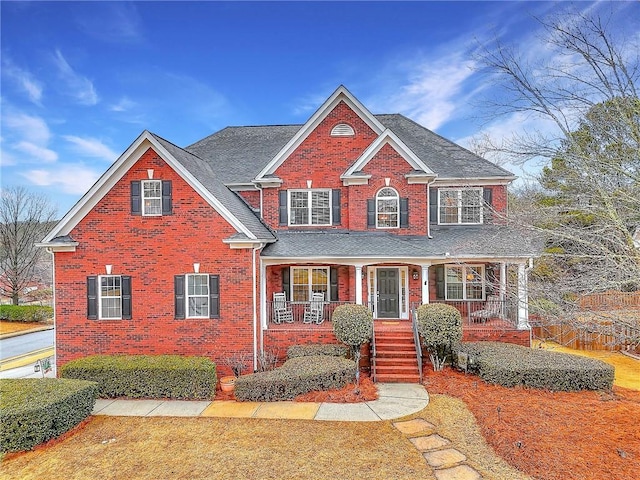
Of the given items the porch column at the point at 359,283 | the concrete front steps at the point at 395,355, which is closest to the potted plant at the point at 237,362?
the concrete front steps at the point at 395,355

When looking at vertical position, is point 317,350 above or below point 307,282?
below

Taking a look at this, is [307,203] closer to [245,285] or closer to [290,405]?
[245,285]

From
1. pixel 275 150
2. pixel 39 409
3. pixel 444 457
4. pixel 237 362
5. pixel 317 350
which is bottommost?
pixel 444 457

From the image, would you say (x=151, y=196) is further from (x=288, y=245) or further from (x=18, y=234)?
(x=18, y=234)

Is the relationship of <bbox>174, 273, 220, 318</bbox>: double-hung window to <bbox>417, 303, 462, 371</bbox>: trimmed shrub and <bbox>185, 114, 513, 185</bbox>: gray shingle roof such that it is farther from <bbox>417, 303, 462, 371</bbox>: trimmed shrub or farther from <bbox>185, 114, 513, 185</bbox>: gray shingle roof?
<bbox>417, 303, 462, 371</bbox>: trimmed shrub

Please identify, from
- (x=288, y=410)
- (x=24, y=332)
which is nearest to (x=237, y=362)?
A: (x=288, y=410)

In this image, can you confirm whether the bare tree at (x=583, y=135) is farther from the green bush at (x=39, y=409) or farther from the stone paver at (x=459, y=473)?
the green bush at (x=39, y=409)

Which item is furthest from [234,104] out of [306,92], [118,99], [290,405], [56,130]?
[290,405]

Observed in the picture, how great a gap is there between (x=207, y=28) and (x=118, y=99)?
27.2 ft

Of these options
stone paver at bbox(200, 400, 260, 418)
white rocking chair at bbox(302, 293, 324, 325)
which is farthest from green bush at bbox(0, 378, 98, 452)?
white rocking chair at bbox(302, 293, 324, 325)

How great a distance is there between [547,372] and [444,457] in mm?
5216

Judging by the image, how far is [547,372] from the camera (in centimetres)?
1035

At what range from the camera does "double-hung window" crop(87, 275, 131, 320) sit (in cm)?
1229

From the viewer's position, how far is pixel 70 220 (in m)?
12.3
